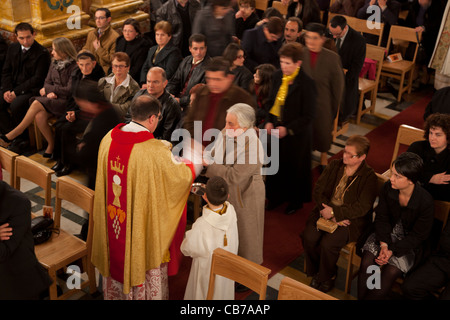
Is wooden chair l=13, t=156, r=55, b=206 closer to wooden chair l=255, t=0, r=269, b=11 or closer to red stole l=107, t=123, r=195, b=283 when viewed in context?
red stole l=107, t=123, r=195, b=283

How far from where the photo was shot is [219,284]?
3.86 meters

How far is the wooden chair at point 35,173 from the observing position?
428 centimetres

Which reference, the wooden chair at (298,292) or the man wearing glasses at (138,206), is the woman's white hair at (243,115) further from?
the wooden chair at (298,292)

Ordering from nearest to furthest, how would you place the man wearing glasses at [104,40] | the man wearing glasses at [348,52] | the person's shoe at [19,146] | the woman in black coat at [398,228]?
the woman in black coat at [398,228]
the person's shoe at [19,146]
the man wearing glasses at [348,52]
the man wearing glasses at [104,40]

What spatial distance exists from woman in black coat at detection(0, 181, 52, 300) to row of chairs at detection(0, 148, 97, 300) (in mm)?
308

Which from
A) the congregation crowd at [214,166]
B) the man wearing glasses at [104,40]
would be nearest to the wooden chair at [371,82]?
the congregation crowd at [214,166]

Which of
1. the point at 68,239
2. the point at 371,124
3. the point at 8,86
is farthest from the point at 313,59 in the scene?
the point at 8,86

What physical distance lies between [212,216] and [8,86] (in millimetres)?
4164

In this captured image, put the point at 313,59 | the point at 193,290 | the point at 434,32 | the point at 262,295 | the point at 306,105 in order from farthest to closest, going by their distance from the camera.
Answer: the point at 434,32
the point at 313,59
the point at 306,105
the point at 193,290
the point at 262,295

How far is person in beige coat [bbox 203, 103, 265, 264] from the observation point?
13.4ft

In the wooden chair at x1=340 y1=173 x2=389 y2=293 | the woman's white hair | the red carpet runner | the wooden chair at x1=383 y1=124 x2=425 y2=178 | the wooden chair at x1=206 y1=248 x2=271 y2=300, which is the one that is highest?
the woman's white hair

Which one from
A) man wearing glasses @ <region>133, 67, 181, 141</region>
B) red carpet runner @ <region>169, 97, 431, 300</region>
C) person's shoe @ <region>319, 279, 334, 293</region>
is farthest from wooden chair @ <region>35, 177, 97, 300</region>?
person's shoe @ <region>319, 279, 334, 293</region>

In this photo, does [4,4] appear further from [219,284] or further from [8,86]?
[219,284]

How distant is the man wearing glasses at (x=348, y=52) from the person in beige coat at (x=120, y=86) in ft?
8.48
